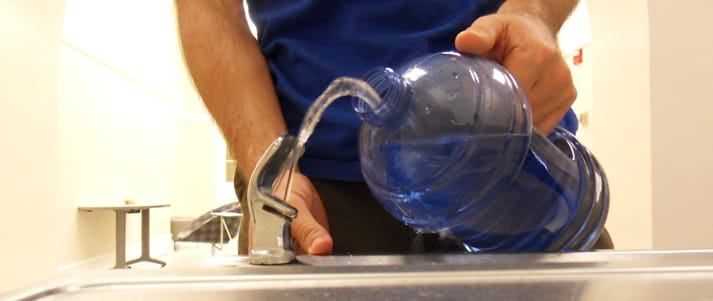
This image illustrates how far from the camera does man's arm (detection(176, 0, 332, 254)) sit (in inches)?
27.6

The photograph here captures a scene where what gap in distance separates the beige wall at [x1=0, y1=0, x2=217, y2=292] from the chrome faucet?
1248 mm

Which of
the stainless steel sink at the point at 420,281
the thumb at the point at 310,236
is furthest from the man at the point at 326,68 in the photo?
the stainless steel sink at the point at 420,281

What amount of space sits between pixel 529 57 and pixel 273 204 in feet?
0.83

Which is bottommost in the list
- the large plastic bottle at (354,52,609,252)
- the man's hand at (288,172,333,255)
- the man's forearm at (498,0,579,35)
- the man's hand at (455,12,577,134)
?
the man's hand at (288,172,333,255)

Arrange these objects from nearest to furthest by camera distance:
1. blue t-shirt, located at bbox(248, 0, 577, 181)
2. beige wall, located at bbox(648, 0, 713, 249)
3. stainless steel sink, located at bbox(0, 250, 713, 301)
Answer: stainless steel sink, located at bbox(0, 250, 713, 301), blue t-shirt, located at bbox(248, 0, 577, 181), beige wall, located at bbox(648, 0, 713, 249)

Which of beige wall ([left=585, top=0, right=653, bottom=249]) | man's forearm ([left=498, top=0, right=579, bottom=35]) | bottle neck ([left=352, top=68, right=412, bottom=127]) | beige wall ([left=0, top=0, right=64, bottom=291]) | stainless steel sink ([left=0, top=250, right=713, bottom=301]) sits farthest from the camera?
beige wall ([left=0, top=0, right=64, bottom=291])

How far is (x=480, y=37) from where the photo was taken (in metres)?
0.46

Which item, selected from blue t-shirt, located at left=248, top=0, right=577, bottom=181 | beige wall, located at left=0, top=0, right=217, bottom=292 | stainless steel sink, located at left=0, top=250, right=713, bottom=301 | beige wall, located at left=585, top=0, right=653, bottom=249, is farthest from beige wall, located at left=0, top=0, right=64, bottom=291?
beige wall, located at left=585, top=0, right=653, bottom=249

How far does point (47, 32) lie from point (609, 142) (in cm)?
302

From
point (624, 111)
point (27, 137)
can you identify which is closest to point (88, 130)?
point (27, 137)

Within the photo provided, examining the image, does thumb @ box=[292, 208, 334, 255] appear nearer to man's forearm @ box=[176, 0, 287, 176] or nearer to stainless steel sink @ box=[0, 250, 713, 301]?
stainless steel sink @ box=[0, 250, 713, 301]

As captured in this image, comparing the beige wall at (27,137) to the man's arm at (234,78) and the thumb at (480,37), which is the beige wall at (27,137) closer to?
the man's arm at (234,78)

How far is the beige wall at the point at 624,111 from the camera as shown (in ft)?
8.11

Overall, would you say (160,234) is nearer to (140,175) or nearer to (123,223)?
(140,175)
